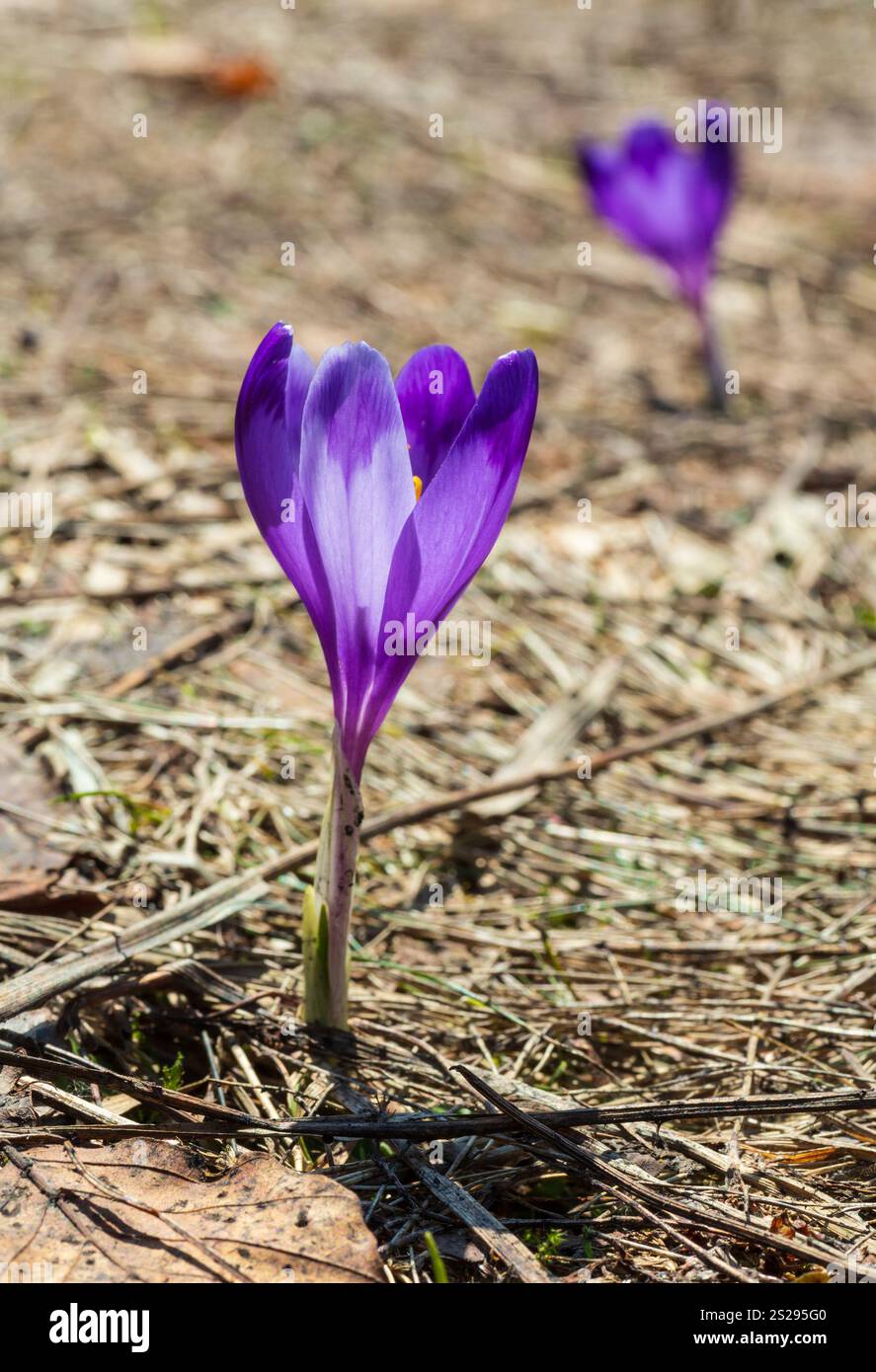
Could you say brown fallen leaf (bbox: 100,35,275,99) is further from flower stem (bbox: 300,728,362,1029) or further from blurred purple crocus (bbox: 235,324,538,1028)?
flower stem (bbox: 300,728,362,1029)

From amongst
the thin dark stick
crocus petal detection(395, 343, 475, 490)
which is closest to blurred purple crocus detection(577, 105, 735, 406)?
crocus petal detection(395, 343, 475, 490)

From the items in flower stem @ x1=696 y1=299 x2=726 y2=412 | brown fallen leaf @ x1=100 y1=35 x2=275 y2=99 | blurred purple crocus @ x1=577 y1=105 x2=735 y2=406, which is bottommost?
flower stem @ x1=696 y1=299 x2=726 y2=412

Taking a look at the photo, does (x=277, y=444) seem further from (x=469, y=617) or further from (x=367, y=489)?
(x=469, y=617)

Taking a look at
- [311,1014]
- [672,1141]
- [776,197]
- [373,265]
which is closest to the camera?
[672,1141]

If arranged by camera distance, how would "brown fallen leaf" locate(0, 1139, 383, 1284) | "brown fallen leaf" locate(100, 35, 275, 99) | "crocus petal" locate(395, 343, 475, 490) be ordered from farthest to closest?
1. "brown fallen leaf" locate(100, 35, 275, 99)
2. "crocus petal" locate(395, 343, 475, 490)
3. "brown fallen leaf" locate(0, 1139, 383, 1284)

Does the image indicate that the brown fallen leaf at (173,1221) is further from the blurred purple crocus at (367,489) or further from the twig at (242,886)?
the blurred purple crocus at (367,489)

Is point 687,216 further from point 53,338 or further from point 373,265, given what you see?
point 53,338
